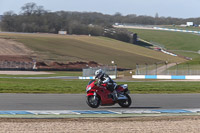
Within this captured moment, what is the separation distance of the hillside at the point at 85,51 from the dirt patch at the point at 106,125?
7360 cm

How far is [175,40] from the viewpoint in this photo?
148375 millimetres

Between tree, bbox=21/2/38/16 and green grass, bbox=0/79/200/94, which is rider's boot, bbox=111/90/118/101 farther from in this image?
tree, bbox=21/2/38/16

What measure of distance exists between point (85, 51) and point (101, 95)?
8441 cm

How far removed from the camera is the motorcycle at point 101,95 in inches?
660

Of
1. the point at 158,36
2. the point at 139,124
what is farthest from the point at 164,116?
the point at 158,36

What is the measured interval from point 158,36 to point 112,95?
140m

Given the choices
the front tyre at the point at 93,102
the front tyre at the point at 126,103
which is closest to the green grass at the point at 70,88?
the front tyre at the point at 126,103

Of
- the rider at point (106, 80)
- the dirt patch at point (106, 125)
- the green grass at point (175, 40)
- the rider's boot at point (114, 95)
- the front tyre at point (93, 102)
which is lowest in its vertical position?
the dirt patch at point (106, 125)

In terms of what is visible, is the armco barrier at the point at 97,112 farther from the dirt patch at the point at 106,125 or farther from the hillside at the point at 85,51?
the hillside at the point at 85,51

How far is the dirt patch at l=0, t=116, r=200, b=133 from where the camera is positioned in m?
11.9

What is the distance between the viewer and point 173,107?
1780cm

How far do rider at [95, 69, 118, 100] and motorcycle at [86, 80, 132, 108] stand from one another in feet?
0.33

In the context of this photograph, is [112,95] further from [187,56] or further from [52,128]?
[187,56]

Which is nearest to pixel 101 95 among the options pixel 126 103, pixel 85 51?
pixel 126 103
